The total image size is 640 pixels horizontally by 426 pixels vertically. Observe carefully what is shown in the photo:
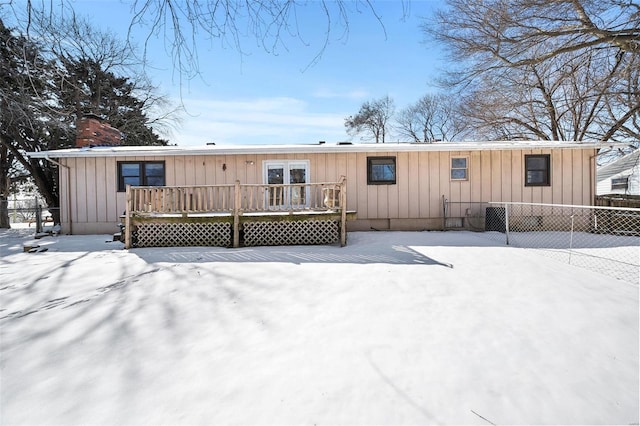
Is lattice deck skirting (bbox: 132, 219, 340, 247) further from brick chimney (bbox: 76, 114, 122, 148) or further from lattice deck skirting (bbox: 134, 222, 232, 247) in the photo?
brick chimney (bbox: 76, 114, 122, 148)

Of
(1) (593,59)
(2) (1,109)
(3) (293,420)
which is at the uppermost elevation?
(1) (593,59)

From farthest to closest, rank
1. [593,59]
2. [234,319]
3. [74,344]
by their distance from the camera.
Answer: [593,59]
[234,319]
[74,344]

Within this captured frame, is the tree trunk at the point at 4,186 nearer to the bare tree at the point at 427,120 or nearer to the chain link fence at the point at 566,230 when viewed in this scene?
the chain link fence at the point at 566,230

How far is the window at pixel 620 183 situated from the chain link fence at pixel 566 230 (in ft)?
30.4

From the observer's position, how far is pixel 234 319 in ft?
9.32

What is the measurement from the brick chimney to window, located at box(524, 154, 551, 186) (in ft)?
45.5

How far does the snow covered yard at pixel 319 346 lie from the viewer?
1684mm

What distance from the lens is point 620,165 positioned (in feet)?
54.1

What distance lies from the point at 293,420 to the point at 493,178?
9061mm

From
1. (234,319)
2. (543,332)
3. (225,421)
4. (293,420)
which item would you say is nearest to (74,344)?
(234,319)

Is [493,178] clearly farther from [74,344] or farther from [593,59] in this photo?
[74,344]

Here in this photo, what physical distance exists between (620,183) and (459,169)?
14.8 m

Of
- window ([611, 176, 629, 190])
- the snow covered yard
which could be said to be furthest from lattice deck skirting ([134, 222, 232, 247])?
window ([611, 176, 629, 190])

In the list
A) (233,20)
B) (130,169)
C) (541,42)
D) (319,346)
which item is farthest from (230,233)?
(541,42)
